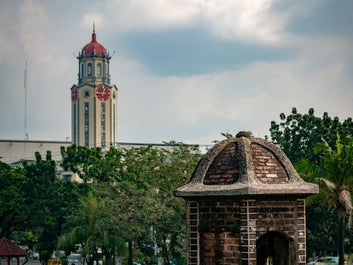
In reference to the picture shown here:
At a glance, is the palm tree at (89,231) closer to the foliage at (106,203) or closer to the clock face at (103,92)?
the foliage at (106,203)

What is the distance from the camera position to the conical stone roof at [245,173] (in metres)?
7.96

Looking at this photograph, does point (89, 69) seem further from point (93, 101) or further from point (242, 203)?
point (242, 203)

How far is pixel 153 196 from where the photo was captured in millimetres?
40062

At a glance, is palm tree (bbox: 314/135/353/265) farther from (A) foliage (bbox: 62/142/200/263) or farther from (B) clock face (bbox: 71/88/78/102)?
(B) clock face (bbox: 71/88/78/102)

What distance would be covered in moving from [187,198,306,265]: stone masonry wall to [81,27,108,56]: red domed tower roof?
123 meters

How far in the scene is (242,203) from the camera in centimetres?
799

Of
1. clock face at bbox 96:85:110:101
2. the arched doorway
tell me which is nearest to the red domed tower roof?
clock face at bbox 96:85:110:101

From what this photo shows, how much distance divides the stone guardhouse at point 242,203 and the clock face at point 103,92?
118789 mm

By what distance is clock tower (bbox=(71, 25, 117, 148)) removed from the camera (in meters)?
123

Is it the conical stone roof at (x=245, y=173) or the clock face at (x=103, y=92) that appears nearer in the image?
the conical stone roof at (x=245, y=173)

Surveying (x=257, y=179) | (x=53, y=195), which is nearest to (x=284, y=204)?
(x=257, y=179)

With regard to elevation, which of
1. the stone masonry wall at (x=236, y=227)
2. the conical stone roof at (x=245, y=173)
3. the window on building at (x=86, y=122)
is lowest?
the stone masonry wall at (x=236, y=227)

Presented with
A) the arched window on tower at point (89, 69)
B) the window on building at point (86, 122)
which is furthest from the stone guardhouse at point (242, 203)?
the arched window on tower at point (89, 69)

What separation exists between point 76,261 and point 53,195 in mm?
4887
